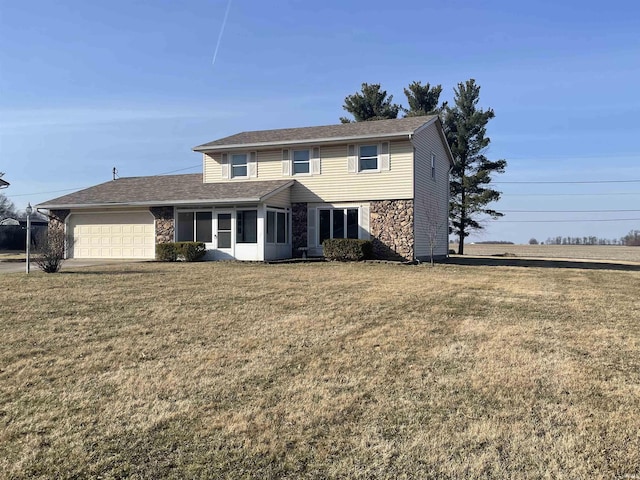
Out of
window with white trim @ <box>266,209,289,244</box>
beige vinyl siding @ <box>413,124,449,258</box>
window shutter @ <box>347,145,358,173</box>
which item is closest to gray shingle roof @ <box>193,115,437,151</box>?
window shutter @ <box>347,145,358,173</box>

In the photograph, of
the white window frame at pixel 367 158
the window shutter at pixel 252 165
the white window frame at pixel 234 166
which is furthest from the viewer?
the white window frame at pixel 234 166

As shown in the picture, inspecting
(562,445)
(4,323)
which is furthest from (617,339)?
(4,323)

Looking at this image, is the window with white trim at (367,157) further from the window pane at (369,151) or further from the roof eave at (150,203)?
the roof eave at (150,203)

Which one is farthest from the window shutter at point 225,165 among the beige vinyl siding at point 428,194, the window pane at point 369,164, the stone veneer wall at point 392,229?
the beige vinyl siding at point 428,194

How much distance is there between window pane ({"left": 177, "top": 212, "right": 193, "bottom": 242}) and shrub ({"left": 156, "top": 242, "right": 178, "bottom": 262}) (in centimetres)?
102

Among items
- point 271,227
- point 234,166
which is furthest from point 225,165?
point 271,227

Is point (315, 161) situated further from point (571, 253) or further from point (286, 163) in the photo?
point (571, 253)

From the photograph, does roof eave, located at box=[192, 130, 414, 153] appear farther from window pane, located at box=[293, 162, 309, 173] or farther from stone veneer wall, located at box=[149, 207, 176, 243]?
stone veneer wall, located at box=[149, 207, 176, 243]

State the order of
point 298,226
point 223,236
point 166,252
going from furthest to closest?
point 298,226, point 223,236, point 166,252

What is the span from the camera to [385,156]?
19922mm

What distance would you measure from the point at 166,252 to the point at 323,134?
8225 millimetres

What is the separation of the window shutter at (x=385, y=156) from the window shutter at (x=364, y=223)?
1.69 meters

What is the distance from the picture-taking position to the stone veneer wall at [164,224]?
69.5 feet

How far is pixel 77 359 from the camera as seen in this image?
18.8 ft
